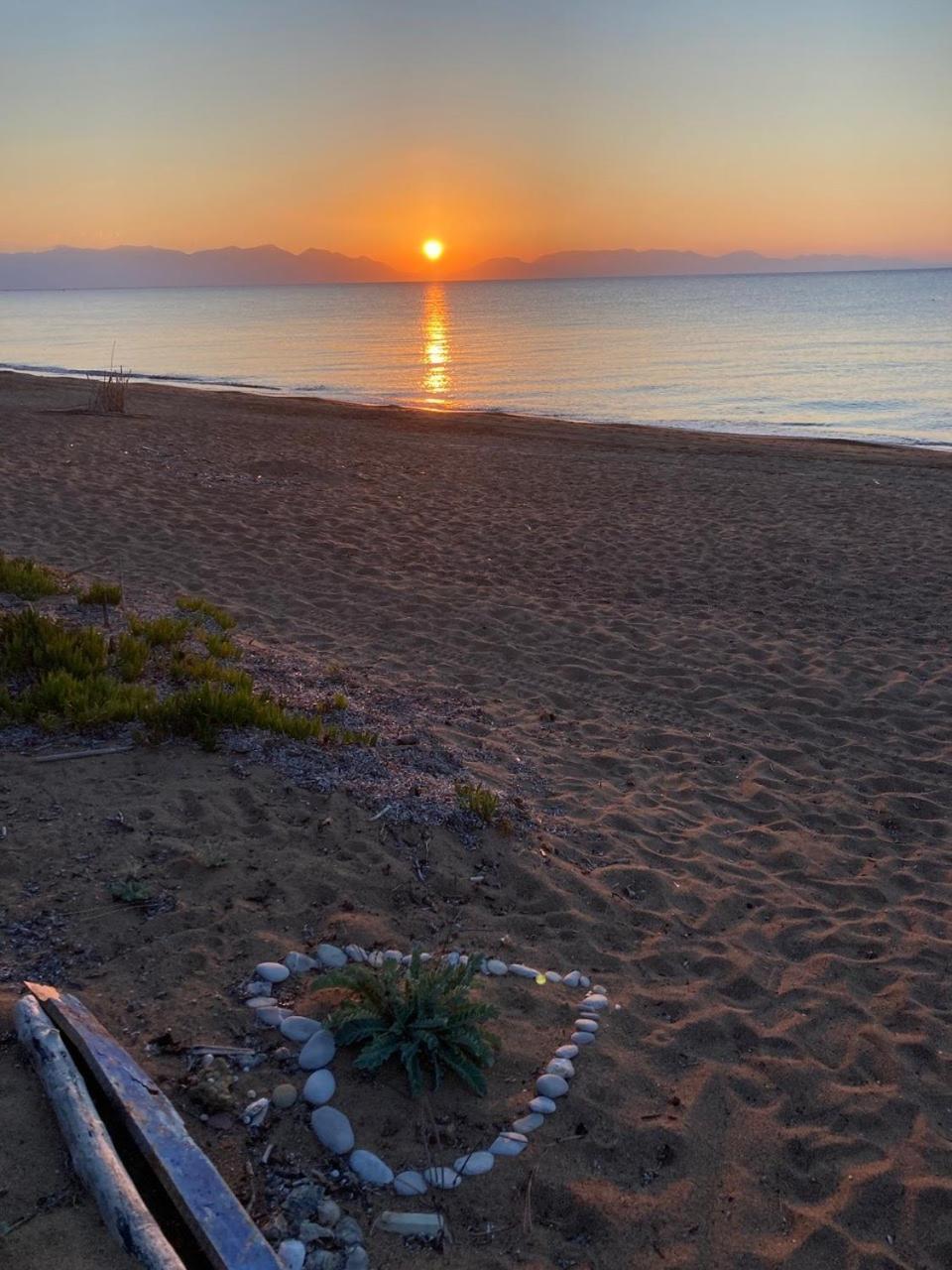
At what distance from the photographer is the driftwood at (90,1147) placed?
2348 mm

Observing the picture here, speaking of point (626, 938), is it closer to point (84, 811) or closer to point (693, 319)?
point (84, 811)

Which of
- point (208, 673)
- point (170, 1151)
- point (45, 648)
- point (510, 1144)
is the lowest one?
point (510, 1144)

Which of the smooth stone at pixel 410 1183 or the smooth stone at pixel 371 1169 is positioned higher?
the smooth stone at pixel 371 1169

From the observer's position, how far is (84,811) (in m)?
4.64

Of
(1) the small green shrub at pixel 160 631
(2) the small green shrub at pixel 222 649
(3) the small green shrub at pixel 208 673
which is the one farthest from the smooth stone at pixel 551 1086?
(1) the small green shrub at pixel 160 631

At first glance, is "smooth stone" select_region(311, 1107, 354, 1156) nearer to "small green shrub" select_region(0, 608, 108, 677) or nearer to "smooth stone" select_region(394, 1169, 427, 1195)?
"smooth stone" select_region(394, 1169, 427, 1195)

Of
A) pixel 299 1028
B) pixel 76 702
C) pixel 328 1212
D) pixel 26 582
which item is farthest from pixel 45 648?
pixel 328 1212

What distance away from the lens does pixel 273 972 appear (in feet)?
12.2

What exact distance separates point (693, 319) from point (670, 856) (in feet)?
274

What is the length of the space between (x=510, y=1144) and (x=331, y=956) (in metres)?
1.06

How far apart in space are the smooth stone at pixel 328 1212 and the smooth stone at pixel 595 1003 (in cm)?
134

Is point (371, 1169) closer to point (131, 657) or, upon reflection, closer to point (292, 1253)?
point (292, 1253)

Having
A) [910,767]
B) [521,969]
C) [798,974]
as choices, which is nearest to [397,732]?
[521,969]

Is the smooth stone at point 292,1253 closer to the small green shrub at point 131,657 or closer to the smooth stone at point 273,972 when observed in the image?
the smooth stone at point 273,972
